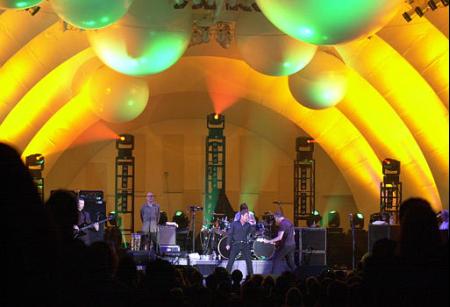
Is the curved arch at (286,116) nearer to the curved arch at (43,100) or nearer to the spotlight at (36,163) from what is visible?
the curved arch at (43,100)

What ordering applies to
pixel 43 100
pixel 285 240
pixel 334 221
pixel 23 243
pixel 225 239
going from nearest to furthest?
pixel 23 243 → pixel 285 240 → pixel 225 239 → pixel 43 100 → pixel 334 221

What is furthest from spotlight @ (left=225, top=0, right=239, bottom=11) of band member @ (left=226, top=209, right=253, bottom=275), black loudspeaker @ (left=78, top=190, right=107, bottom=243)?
black loudspeaker @ (left=78, top=190, right=107, bottom=243)

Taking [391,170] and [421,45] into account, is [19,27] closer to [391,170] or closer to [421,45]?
[421,45]

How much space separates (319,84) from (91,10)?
17.1 ft

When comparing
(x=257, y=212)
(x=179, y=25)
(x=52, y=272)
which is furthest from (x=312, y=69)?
(x=257, y=212)

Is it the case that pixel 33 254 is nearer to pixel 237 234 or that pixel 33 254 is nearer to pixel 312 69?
pixel 312 69

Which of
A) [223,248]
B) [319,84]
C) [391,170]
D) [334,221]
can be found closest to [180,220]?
[223,248]

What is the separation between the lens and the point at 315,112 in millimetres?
22812

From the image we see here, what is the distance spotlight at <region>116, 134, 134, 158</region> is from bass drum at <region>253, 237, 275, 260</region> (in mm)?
7557

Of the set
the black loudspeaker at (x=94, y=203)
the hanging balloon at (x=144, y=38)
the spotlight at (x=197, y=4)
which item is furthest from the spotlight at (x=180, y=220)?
the hanging balloon at (x=144, y=38)

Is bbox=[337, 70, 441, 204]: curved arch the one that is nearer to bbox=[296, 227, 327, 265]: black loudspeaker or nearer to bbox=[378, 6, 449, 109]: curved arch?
bbox=[296, 227, 327, 265]: black loudspeaker

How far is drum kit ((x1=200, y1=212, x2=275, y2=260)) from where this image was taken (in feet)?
55.6

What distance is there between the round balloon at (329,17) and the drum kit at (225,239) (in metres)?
10.2

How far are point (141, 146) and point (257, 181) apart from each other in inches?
164
